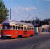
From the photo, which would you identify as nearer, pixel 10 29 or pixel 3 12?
pixel 10 29

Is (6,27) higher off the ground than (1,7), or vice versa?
(1,7)

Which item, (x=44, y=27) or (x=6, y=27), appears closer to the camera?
(x=6, y=27)

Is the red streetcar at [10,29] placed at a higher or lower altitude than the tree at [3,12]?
lower

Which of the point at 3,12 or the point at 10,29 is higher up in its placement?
the point at 3,12

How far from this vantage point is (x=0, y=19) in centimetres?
6041

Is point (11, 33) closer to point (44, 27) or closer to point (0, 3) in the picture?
point (0, 3)

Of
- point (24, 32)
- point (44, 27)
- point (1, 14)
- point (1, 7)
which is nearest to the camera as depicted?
point (24, 32)

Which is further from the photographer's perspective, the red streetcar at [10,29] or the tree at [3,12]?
the tree at [3,12]

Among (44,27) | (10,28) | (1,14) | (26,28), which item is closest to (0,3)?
(1,14)

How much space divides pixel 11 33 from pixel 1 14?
1267 inches

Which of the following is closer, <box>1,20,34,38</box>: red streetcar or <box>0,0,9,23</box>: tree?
<box>1,20,34,38</box>: red streetcar

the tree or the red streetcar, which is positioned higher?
the tree

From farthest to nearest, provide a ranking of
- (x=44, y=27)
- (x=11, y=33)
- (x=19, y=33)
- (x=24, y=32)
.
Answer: (x=44, y=27) → (x=24, y=32) → (x=19, y=33) → (x=11, y=33)

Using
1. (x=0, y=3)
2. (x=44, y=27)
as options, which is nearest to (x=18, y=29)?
(x=0, y=3)
